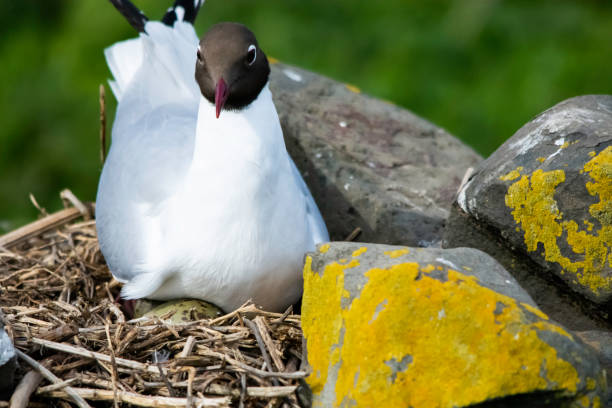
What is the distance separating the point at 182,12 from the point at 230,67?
164cm

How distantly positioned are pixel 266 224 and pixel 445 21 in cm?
407

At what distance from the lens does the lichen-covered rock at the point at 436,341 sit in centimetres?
224

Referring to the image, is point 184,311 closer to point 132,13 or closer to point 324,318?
point 324,318

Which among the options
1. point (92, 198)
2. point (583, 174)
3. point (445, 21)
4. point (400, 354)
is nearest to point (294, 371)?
point (400, 354)

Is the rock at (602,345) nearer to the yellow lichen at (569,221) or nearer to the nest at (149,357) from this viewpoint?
the yellow lichen at (569,221)

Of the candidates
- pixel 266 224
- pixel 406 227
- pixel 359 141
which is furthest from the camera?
pixel 359 141

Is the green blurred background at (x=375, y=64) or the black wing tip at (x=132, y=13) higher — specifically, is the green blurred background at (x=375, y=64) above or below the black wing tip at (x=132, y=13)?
below

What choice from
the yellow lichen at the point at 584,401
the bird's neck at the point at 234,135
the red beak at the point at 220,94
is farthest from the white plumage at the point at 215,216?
the yellow lichen at the point at 584,401

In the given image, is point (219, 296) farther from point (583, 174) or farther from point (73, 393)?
point (583, 174)

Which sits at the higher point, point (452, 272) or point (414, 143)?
point (452, 272)

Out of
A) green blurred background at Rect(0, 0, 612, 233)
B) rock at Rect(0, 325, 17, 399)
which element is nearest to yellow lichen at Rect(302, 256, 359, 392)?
rock at Rect(0, 325, 17, 399)

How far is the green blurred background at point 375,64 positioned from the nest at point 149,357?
323 centimetres

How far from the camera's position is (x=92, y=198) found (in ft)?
21.0

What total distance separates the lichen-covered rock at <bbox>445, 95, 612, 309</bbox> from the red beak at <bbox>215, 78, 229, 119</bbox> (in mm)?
880
